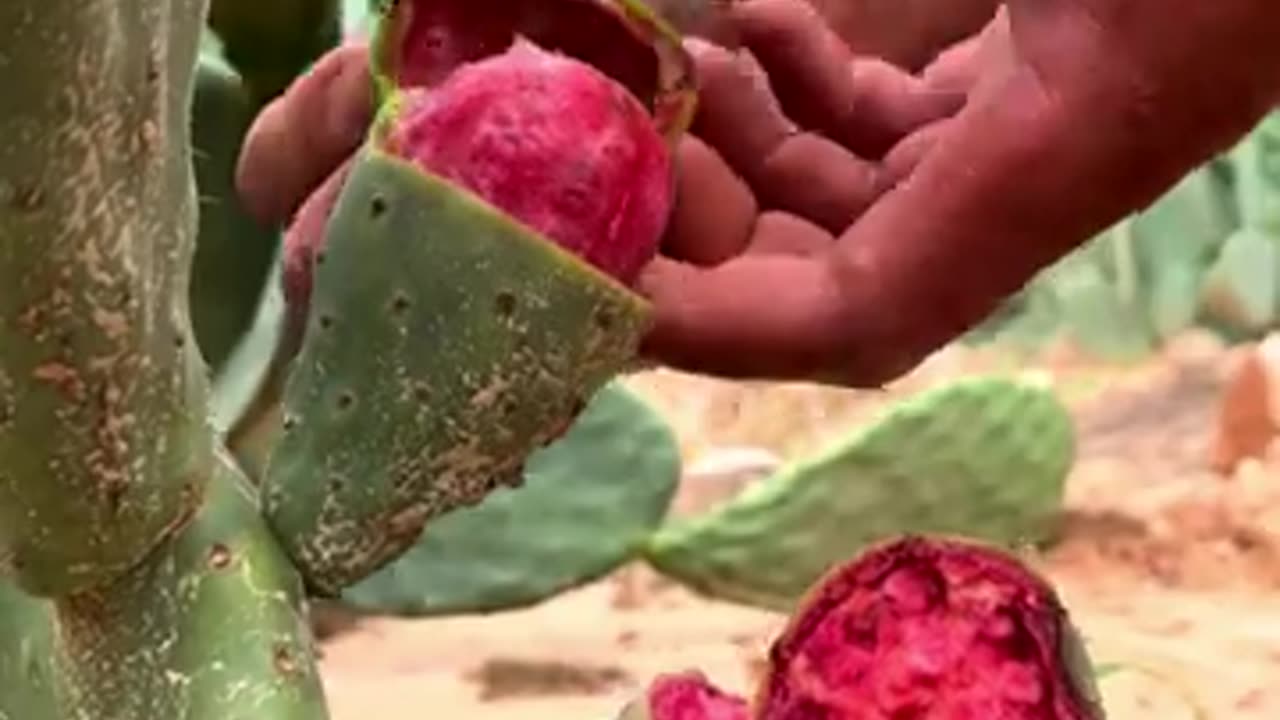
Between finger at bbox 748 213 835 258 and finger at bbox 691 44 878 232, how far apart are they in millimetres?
19

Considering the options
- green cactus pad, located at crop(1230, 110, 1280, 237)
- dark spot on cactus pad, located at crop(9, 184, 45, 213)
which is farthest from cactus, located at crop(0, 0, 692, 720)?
green cactus pad, located at crop(1230, 110, 1280, 237)

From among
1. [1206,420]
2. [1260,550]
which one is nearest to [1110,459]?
[1206,420]

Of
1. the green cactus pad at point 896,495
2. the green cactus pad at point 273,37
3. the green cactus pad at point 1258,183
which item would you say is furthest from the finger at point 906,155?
the green cactus pad at point 1258,183

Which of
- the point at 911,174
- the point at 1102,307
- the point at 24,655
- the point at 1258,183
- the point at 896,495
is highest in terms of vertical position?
the point at 911,174

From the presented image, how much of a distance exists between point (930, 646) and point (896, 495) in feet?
4.31

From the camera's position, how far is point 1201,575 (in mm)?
1960

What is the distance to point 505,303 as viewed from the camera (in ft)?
1.98

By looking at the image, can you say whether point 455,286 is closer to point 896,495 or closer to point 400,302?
point 400,302

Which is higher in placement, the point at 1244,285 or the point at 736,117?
the point at 736,117

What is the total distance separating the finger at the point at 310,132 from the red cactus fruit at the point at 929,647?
0.59ft

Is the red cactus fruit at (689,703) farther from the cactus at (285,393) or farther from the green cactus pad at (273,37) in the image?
the green cactus pad at (273,37)

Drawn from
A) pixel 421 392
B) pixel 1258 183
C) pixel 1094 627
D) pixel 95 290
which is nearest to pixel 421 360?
pixel 421 392

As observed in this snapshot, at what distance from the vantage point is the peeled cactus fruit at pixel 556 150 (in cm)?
60

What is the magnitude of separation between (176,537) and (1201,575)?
4.69 feet
